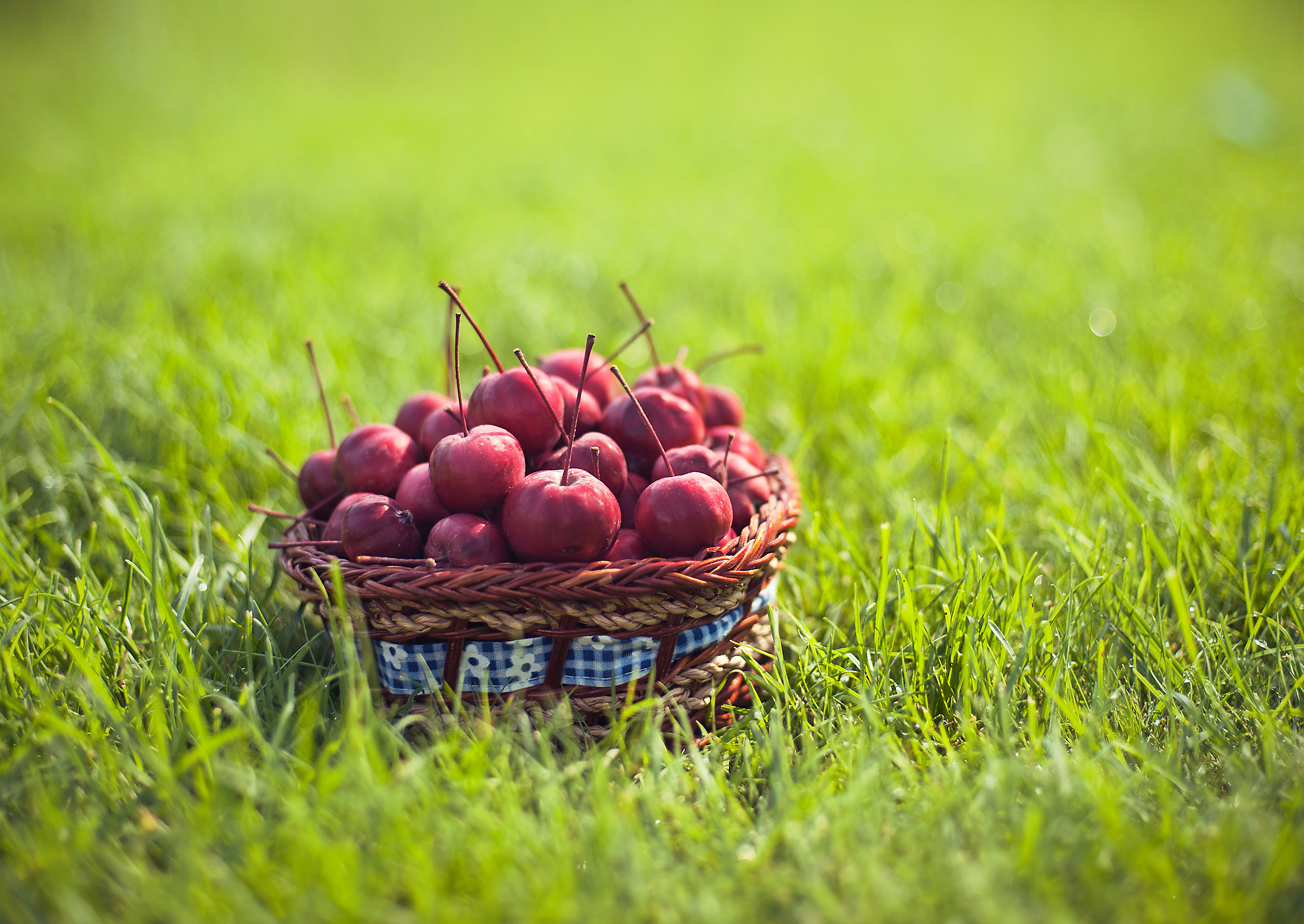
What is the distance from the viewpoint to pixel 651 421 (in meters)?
1.74

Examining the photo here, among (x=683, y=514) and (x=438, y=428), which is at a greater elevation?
(x=438, y=428)

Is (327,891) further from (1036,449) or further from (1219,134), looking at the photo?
(1219,134)

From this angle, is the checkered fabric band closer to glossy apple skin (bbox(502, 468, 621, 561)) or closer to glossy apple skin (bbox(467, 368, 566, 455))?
glossy apple skin (bbox(502, 468, 621, 561))

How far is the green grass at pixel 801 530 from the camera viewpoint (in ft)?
3.67

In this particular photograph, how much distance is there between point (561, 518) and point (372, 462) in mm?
491

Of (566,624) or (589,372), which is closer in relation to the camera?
(566,624)

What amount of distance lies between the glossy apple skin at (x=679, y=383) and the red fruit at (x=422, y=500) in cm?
57

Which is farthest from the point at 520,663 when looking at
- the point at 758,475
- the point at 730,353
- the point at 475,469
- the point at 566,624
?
the point at 730,353

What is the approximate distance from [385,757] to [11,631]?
0.74m

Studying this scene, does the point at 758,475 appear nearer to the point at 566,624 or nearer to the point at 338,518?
the point at 566,624

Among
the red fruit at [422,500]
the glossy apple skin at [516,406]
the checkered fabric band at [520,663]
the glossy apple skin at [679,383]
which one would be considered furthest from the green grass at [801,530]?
the glossy apple skin at [516,406]

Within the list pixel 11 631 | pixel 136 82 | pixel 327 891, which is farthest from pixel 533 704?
pixel 136 82

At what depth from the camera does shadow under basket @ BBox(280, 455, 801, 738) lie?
1.31 metres

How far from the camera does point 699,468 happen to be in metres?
1.64
